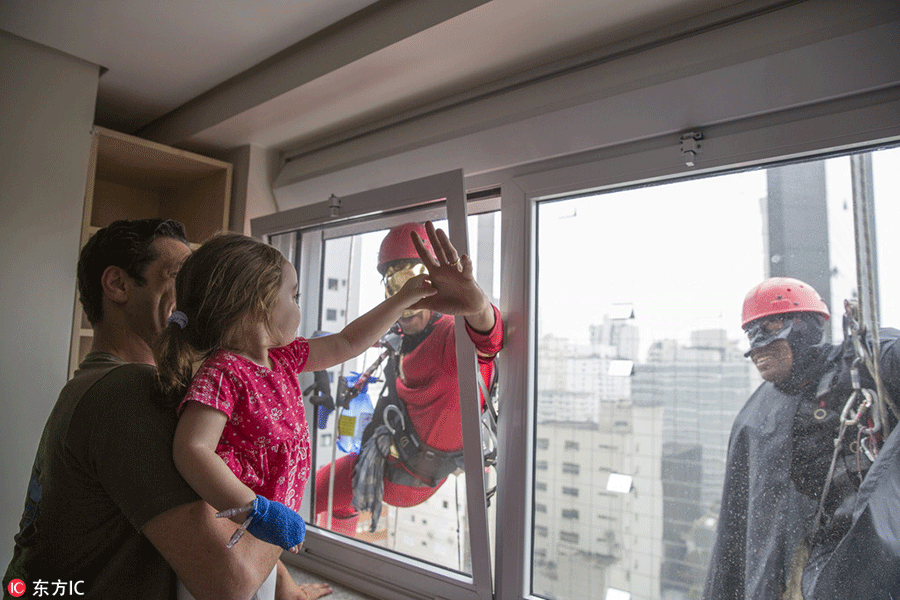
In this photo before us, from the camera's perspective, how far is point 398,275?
1.60m

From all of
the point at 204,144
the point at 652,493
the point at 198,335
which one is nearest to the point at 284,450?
the point at 198,335

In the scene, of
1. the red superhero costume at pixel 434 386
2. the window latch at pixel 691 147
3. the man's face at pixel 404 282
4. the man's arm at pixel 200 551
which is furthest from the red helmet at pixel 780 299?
the man's arm at pixel 200 551

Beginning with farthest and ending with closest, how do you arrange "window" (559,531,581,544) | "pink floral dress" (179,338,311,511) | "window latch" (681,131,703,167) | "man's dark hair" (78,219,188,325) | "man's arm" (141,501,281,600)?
"window" (559,531,581,544) < "window latch" (681,131,703,167) < "man's dark hair" (78,219,188,325) < "pink floral dress" (179,338,311,511) < "man's arm" (141,501,281,600)

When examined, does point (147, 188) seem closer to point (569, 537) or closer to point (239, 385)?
point (239, 385)

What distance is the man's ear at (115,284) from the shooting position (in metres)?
1.05

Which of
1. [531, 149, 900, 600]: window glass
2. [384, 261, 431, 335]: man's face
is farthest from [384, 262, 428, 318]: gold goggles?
[531, 149, 900, 600]: window glass

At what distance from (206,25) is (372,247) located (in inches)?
30.1

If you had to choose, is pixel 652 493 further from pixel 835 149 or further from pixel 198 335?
pixel 198 335

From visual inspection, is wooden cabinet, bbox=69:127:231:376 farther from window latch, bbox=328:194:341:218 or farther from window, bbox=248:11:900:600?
window, bbox=248:11:900:600

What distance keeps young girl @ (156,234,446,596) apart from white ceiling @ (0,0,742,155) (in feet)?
2.48

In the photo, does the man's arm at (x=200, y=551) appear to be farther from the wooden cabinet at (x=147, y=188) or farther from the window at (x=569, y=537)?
the wooden cabinet at (x=147, y=188)

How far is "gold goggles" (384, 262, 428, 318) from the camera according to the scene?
5.18 feet

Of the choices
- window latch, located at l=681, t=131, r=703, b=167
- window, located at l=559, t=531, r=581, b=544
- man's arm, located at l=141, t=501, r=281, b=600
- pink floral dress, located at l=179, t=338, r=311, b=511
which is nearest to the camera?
man's arm, located at l=141, t=501, r=281, b=600

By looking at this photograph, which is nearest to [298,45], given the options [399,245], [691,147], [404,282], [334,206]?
[334,206]
